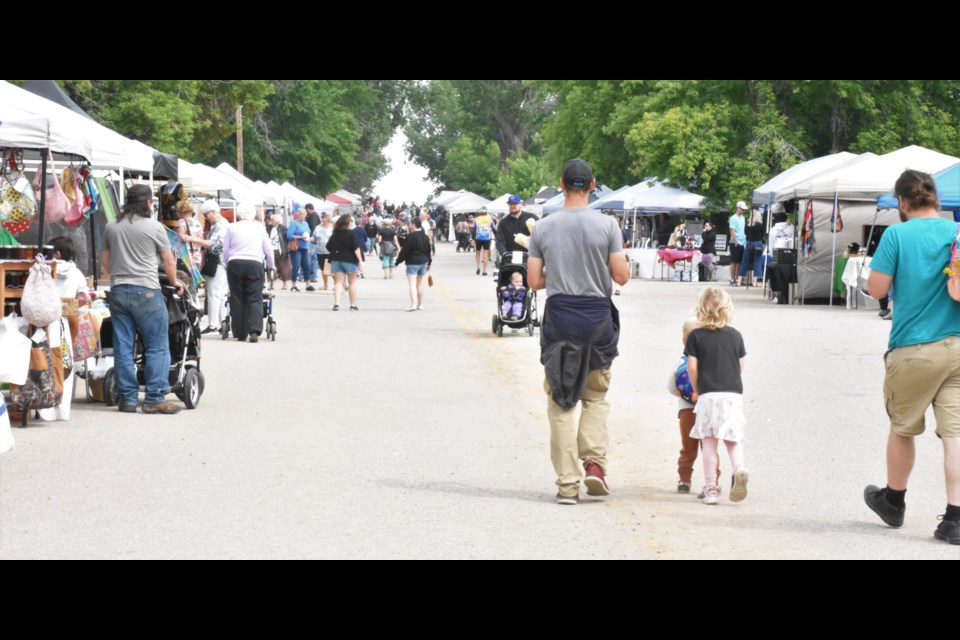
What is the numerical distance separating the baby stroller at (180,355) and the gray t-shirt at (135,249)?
376 mm

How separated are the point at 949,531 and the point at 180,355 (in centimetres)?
692

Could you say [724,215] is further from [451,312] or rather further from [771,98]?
[451,312]

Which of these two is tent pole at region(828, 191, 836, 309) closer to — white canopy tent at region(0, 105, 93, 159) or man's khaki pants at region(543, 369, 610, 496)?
white canopy tent at region(0, 105, 93, 159)

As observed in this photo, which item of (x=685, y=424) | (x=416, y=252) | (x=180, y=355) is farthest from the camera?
(x=416, y=252)

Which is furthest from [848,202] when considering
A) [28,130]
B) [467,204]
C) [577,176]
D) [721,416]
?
[467,204]

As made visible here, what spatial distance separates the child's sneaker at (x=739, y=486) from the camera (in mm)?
7297

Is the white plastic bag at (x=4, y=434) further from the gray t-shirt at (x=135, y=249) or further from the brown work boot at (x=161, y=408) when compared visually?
the gray t-shirt at (x=135, y=249)

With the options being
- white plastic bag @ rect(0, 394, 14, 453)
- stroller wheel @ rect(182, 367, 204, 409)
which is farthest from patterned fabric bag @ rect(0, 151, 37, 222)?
white plastic bag @ rect(0, 394, 14, 453)

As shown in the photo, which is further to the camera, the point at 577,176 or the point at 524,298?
the point at 524,298

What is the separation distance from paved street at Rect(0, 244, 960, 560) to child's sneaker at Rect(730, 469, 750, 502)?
Answer: 0.31 feet

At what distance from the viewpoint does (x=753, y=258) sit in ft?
107

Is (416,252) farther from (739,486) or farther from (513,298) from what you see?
(739,486)
